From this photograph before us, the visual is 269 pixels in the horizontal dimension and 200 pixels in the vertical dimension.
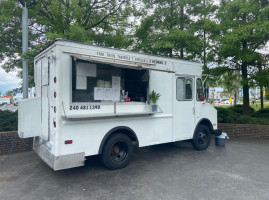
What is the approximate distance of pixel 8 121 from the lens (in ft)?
21.1

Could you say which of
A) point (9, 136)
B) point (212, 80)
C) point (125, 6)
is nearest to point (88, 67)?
point (9, 136)

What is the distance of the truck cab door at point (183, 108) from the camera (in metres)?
5.80

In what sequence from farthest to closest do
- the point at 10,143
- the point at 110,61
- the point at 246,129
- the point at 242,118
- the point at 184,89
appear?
the point at 242,118 → the point at 246,129 → the point at 184,89 → the point at 10,143 → the point at 110,61

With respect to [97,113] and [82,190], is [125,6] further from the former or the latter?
[82,190]

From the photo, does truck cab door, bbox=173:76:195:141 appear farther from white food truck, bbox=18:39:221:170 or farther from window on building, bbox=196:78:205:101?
window on building, bbox=196:78:205:101

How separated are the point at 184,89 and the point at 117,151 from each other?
2.88 metres

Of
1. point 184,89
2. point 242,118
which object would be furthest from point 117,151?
point 242,118

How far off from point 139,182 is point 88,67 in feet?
8.83

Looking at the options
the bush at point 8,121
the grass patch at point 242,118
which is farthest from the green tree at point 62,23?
the grass patch at point 242,118

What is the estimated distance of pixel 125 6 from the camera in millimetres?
9031

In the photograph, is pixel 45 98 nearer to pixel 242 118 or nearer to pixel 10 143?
pixel 10 143

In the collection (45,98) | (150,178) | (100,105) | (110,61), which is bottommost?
(150,178)

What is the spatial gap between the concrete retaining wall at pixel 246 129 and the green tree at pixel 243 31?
1.93m

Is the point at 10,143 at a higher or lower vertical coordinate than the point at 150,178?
higher
